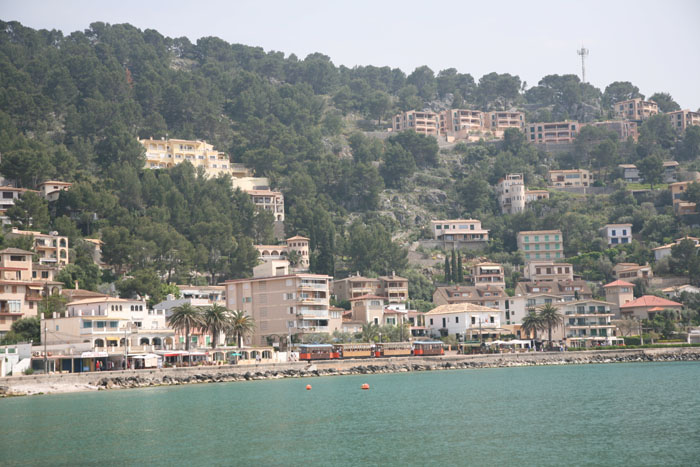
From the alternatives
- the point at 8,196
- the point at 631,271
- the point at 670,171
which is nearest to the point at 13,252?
the point at 8,196

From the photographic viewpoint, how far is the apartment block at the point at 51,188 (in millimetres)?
116812

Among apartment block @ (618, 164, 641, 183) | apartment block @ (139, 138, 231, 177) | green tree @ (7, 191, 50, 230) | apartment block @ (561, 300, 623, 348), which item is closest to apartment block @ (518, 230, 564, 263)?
apartment block @ (561, 300, 623, 348)

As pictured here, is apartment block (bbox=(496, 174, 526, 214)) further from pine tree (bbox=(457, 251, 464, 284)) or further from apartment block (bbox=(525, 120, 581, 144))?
pine tree (bbox=(457, 251, 464, 284))

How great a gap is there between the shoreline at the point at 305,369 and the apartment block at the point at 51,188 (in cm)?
4797

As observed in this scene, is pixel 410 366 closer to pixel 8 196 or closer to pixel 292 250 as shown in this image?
pixel 292 250

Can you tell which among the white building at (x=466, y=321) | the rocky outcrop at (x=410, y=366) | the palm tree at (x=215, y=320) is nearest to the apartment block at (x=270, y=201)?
the white building at (x=466, y=321)

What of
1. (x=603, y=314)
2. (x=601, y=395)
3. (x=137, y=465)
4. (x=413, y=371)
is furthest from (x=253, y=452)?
(x=603, y=314)

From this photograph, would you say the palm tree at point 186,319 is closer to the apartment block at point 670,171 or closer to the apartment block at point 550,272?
the apartment block at point 550,272

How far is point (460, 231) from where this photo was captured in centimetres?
14388

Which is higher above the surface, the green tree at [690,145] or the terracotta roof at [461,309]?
the green tree at [690,145]

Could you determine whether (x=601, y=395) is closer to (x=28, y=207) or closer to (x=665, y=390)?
(x=665, y=390)

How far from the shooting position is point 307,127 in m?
178

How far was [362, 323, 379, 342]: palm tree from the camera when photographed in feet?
322

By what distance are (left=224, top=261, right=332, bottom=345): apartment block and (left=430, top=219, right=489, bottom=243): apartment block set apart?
47.9m
